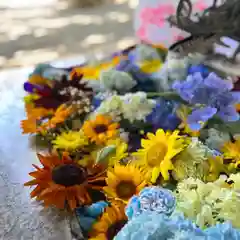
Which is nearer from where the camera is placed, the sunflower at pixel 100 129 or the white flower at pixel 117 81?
the sunflower at pixel 100 129

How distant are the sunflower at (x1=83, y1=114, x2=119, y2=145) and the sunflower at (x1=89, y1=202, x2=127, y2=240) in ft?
0.57

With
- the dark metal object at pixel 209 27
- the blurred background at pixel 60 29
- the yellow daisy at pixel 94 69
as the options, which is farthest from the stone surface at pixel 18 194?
the blurred background at pixel 60 29

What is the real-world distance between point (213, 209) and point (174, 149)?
5.0 inches

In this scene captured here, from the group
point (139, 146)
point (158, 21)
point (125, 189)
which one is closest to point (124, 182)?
point (125, 189)

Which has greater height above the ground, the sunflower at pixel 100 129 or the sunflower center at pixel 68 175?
the sunflower center at pixel 68 175

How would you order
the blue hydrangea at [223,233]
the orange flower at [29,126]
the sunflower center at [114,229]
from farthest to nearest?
the orange flower at [29,126] < the sunflower center at [114,229] < the blue hydrangea at [223,233]

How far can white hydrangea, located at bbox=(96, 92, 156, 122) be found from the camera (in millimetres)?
899

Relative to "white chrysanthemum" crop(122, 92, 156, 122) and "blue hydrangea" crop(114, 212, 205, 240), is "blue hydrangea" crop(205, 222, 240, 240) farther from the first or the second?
"white chrysanthemum" crop(122, 92, 156, 122)

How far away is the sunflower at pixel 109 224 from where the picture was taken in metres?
0.68

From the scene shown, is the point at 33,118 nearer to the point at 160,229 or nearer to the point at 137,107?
the point at 137,107

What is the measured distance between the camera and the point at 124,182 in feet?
2.44

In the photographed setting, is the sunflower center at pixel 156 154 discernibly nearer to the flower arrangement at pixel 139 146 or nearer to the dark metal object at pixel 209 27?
the flower arrangement at pixel 139 146

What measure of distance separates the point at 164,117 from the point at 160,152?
0.48 ft

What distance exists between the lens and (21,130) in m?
0.95
